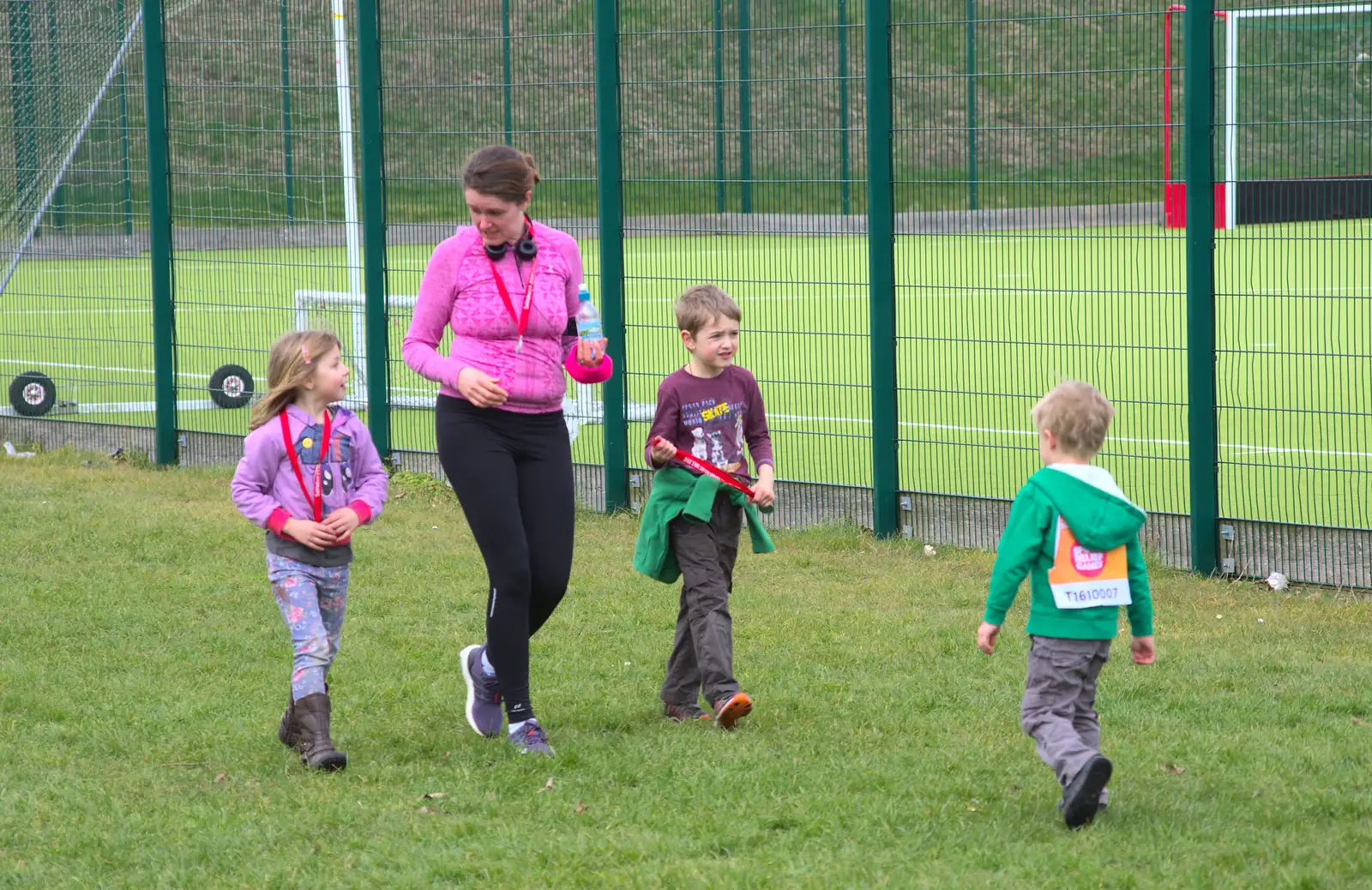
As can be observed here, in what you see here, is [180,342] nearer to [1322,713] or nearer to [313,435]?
[313,435]

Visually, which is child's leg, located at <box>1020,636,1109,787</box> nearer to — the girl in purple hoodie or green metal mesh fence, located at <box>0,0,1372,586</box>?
the girl in purple hoodie

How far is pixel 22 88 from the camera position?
40.8 feet

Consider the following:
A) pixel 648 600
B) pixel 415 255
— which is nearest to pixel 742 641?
pixel 648 600

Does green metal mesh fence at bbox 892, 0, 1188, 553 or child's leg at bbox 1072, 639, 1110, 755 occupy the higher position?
green metal mesh fence at bbox 892, 0, 1188, 553

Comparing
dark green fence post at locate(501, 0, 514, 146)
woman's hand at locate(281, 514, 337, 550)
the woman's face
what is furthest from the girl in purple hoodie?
dark green fence post at locate(501, 0, 514, 146)

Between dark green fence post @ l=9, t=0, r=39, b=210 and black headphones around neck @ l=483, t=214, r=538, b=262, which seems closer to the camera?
black headphones around neck @ l=483, t=214, r=538, b=262

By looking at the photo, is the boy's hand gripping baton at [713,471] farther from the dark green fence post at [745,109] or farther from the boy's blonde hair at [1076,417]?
the dark green fence post at [745,109]

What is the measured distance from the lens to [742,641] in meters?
6.77

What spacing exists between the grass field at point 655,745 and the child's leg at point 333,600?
1.23 ft

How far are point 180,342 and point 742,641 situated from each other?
621 cm

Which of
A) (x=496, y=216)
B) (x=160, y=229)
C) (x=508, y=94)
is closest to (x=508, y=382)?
(x=496, y=216)

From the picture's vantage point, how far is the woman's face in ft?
17.0

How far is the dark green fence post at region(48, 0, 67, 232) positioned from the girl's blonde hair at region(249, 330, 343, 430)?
781 centimetres

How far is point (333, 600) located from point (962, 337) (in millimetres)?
4646
